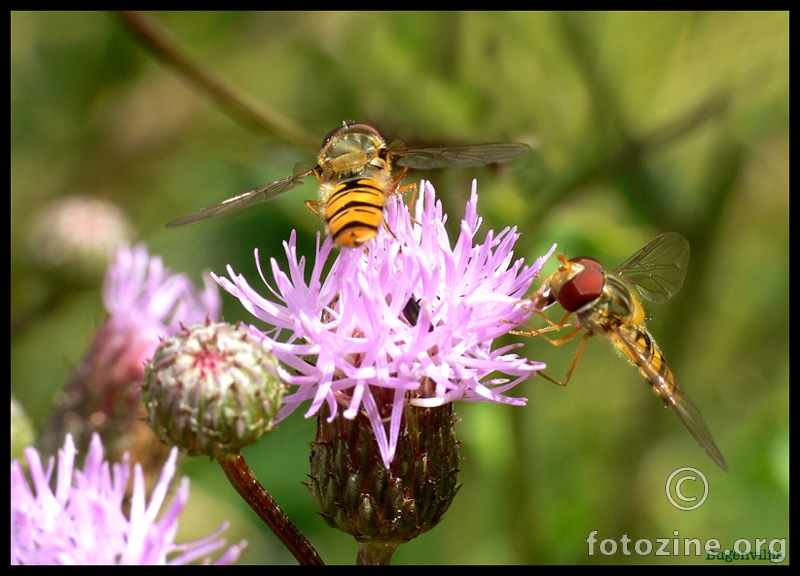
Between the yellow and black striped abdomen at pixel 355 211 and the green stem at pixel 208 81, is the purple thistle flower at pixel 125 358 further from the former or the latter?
the yellow and black striped abdomen at pixel 355 211

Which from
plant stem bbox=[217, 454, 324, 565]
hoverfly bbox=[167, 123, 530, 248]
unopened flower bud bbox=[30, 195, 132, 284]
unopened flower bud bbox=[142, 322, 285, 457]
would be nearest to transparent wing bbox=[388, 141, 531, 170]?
hoverfly bbox=[167, 123, 530, 248]

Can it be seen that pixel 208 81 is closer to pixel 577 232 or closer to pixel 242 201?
pixel 242 201

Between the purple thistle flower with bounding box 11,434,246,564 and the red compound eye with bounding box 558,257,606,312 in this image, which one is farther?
the red compound eye with bounding box 558,257,606,312

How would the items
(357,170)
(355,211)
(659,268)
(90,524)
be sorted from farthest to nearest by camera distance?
(659,268)
(357,170)
(355,211)
(90,524)

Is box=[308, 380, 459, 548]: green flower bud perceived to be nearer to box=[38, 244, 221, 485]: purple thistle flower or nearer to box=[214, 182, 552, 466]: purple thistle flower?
box=[214, 182, 552, 466]: purple thistle flower

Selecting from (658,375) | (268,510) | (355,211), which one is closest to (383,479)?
(268,510)

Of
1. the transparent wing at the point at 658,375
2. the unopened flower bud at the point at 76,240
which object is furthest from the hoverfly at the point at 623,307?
the unopened flower bud at the point at 76,240
